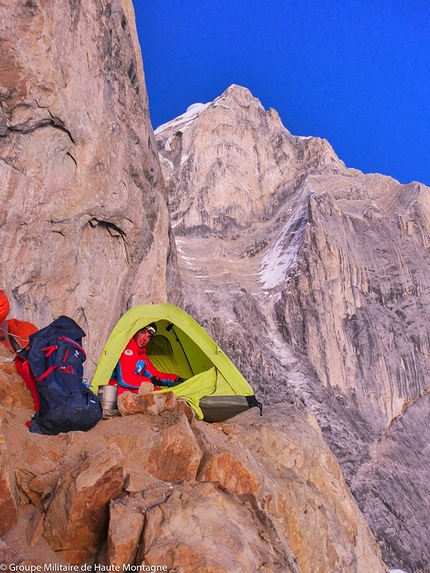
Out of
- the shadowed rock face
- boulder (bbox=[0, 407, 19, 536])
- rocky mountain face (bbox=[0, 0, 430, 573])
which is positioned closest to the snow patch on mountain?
rocky mountain face (bbox=[0, 0, 430, 573])

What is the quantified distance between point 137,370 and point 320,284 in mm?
26704

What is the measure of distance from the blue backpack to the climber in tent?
181 centimetres

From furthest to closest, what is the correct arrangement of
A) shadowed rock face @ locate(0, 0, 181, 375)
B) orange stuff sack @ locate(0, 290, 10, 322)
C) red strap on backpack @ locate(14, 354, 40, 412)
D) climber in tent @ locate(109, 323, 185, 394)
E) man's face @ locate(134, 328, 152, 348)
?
shadowed rock face @ locate(0, 0, 181, 375)
man's face @ locate(134, 328, 152, 348)
climber in tent @ locate(109, 323, 185, 394)
orange stuff sack @ locate(0, 290, 10, 322)
red strap on backpack @ locate(14, 354, 40, 412)

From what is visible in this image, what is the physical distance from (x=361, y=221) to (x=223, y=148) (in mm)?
15903

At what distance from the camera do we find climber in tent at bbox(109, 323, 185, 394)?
7.20m

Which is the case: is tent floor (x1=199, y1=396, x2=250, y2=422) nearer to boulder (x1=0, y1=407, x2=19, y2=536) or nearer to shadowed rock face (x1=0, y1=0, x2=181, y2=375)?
boulder (x1=0, y1=407, x2=19, y2=536)

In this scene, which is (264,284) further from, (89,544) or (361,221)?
(89,544)

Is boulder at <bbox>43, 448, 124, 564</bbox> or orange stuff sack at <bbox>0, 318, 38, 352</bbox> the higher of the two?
orange stuff sack at <bbox>0, 318, 38, 352</bbox>

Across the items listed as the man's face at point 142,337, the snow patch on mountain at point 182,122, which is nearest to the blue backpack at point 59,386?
the man's face at point 142,337

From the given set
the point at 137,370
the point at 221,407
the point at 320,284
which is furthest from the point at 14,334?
the point at 320,284

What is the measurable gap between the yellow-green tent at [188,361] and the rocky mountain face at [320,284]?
55.8 ft

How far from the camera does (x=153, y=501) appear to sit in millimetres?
3764

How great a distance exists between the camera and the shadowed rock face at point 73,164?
9047 millimetres

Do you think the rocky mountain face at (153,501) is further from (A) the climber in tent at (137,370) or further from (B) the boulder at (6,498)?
(A) the climber in tent at (137,370)
